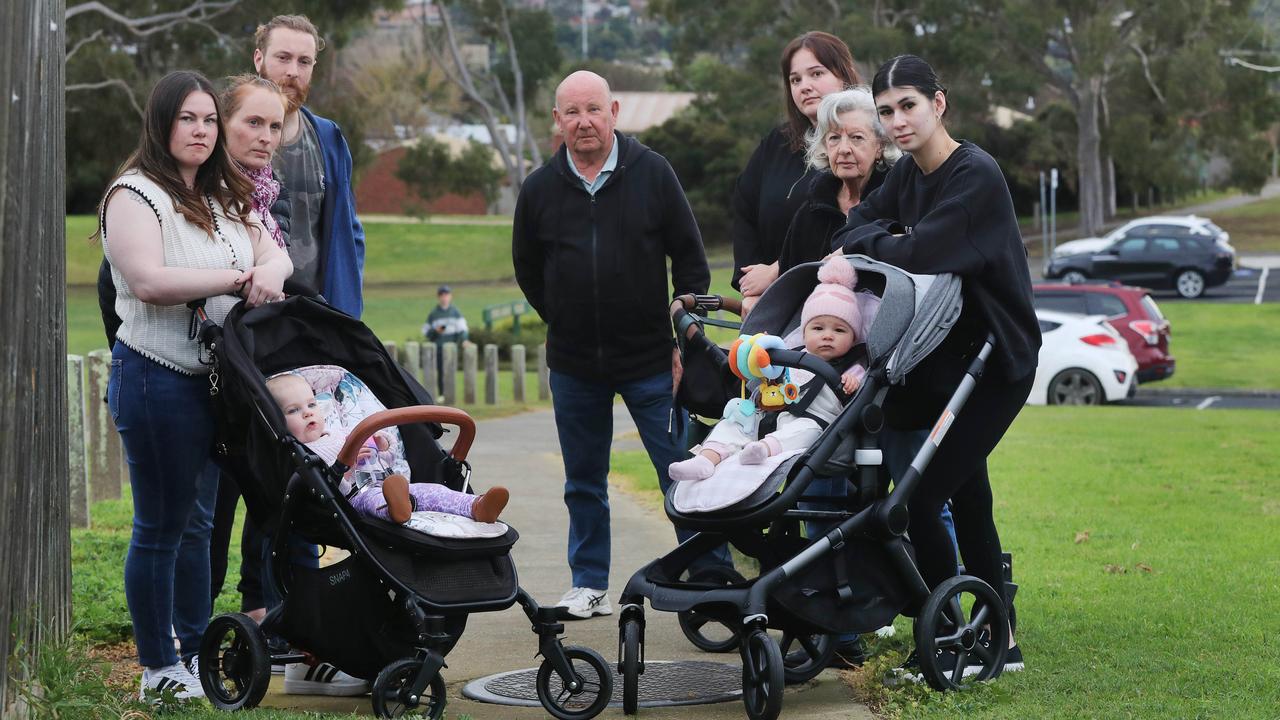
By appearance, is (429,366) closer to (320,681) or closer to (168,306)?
(320,681)

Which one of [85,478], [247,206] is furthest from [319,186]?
[85,478]

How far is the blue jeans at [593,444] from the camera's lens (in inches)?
280

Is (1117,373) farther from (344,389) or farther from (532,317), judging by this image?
(344,389)

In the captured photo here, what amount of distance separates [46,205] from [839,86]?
10.9ft

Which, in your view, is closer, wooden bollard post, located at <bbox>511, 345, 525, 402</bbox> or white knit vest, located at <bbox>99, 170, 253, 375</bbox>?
white knit vest, located at <bbox>99, 170, 253, 375</bbox>

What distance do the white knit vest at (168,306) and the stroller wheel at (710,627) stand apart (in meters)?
1.91

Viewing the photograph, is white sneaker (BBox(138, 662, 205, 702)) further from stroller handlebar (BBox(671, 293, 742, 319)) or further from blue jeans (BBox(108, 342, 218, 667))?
stroller handlebar (BBox(671, 293, 742, 319))

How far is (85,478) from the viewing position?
32.2 feet

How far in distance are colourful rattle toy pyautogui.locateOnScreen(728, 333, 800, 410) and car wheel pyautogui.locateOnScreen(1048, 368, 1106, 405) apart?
17.6 metres

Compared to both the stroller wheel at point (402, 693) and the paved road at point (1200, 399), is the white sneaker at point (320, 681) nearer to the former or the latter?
the stroller wheel at point (402, 693)

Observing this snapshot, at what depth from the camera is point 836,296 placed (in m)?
5.49

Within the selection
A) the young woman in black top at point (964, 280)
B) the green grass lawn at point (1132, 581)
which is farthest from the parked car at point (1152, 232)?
the young woman in black top at point (964, 280)

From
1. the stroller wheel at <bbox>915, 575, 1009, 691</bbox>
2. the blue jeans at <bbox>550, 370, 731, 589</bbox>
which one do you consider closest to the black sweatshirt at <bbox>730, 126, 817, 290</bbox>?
the blue jeans at <bbox>550, 370, 731, 589</bbox>

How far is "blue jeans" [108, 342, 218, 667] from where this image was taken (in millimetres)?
5359
